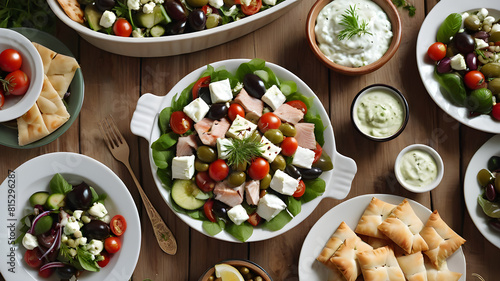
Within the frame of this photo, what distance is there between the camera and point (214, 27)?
2.81m

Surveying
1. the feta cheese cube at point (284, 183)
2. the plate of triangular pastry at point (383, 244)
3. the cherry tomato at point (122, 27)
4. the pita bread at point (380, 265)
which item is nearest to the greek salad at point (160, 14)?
the cherry tomato at point (122, 27)

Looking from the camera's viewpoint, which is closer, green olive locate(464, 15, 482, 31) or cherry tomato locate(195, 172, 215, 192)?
cherry tomato locate(195, 172, 215, 192)

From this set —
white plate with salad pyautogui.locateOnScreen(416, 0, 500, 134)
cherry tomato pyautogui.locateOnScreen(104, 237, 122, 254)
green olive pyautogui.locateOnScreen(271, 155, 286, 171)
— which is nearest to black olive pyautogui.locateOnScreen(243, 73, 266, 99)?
green olive pyautogui.locateOnScreen(271, 155, 286, 171)

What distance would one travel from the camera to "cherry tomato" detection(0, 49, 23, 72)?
102 inches

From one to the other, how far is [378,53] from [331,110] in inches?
17.1

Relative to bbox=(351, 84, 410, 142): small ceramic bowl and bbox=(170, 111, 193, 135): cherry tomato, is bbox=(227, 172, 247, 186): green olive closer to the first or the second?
bbox=(170, 111, 193, 135): cherry tomato

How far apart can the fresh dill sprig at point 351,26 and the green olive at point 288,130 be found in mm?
577

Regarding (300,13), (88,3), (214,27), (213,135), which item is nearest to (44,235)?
(213,135)

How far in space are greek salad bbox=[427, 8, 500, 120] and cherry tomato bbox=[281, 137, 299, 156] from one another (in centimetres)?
98

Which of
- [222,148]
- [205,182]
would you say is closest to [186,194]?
[205,182]

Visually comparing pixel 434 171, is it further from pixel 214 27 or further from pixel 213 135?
pixel 214 27

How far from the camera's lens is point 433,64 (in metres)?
3.05

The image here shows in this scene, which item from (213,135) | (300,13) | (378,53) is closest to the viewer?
(213,135)

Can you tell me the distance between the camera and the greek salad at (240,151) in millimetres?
2709
